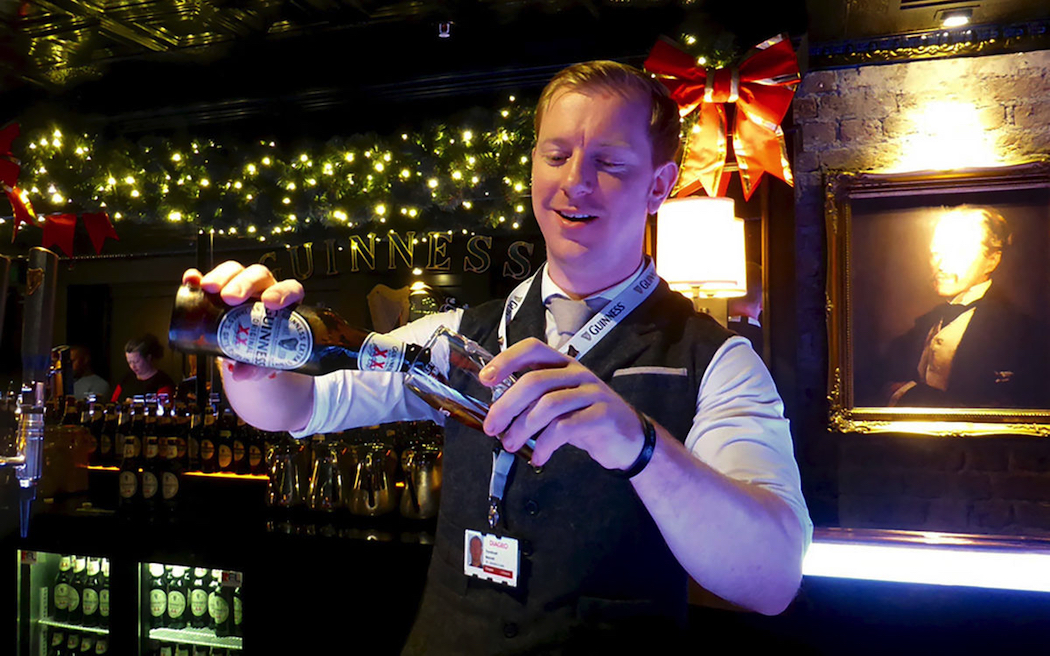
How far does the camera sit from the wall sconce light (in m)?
2.55

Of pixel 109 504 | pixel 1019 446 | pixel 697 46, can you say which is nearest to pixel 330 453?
pixel 109 504

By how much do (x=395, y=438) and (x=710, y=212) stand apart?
1.63 meters

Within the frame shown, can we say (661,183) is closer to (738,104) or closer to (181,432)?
(738,104)

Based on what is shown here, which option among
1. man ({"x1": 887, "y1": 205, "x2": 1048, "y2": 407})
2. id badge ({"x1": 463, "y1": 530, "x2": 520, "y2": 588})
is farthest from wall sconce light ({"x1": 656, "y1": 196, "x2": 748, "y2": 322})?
id badge ({"x1": 463, "y1": 530, "x2": 520, "y2": 588})

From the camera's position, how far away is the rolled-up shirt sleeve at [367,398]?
1280mm

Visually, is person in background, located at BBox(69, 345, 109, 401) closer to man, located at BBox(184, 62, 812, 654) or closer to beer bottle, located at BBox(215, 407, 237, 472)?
beer bottle, located at BBox(215, 407, 237, 472)

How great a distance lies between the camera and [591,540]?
1.13m

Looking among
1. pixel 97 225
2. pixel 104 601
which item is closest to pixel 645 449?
pixel 104 601

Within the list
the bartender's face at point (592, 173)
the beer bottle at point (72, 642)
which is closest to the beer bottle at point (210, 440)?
the beer bottle at point (72, 642)

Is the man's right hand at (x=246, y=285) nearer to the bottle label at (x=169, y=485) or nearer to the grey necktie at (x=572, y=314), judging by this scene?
the grey necktie at (x=572, y=314)

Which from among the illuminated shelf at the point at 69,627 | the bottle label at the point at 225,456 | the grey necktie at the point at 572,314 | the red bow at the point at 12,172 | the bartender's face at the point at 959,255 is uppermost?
the red bow at the point at 12,172

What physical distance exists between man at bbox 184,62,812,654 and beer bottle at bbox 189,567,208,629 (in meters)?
2.21

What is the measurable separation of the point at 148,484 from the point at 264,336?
2.80 metres

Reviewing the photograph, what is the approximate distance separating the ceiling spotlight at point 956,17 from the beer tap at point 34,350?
3.21 m
